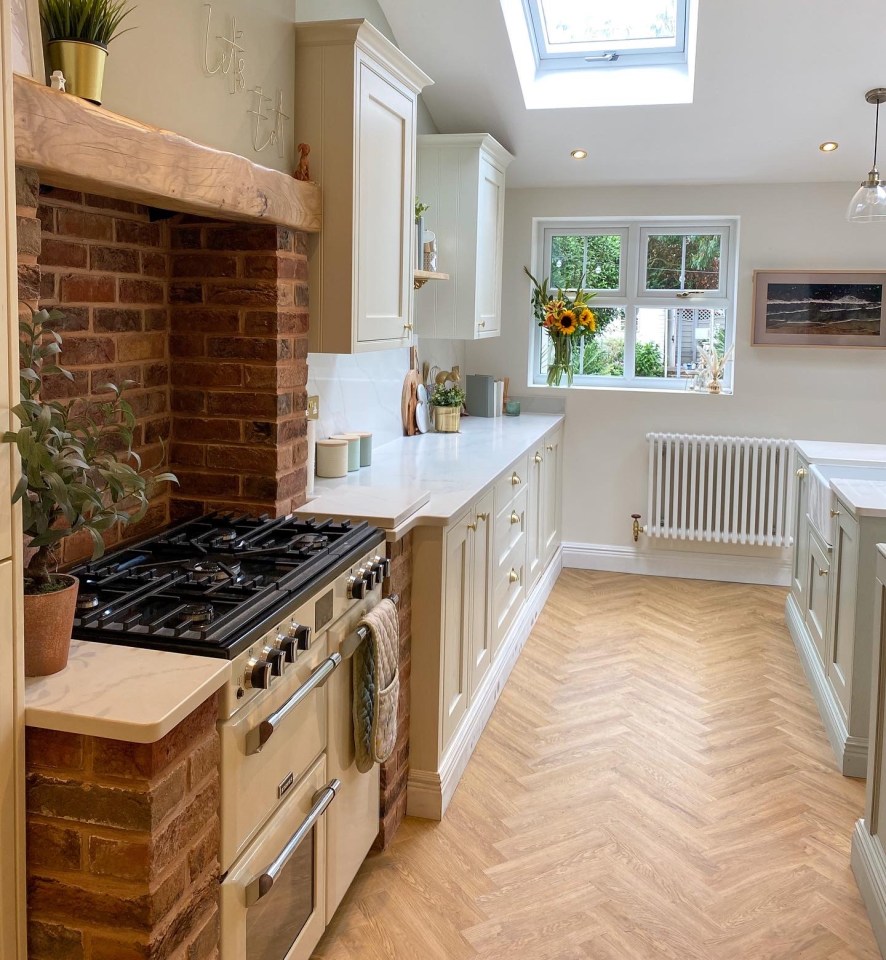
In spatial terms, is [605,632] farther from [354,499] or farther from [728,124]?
[728,124]

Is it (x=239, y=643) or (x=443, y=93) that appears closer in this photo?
(x=239, y=643)

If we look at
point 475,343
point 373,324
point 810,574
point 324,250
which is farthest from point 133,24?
point 475,343

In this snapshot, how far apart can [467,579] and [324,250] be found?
1.14 m

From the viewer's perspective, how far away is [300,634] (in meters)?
1.92

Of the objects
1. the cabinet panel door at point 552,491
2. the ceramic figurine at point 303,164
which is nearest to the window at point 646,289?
the cabinet panel door at point 552,491

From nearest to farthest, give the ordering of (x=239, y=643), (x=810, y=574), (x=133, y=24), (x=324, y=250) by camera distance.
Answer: (x=239, y=643), (x=133, y=24), (x=324, y=250), (x=810, y=574)

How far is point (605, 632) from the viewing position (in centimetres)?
469

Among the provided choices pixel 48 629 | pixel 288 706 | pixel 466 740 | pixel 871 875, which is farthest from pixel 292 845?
pixel 871 875

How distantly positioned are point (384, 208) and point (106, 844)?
2161mm

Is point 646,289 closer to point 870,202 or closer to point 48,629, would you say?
point 870,202

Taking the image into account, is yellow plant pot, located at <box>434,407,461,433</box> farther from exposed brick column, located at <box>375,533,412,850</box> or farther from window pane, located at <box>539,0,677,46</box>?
exposed brick column, located at <box>375,533,412,850</box>

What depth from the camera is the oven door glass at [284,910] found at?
187 centimetres

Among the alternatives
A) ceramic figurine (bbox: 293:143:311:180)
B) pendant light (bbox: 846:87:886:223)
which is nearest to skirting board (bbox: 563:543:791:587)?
pendant light (bbox: 846:87:886:223)

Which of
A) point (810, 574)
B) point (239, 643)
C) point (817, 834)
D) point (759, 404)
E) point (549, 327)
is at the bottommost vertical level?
point (817, 834)
